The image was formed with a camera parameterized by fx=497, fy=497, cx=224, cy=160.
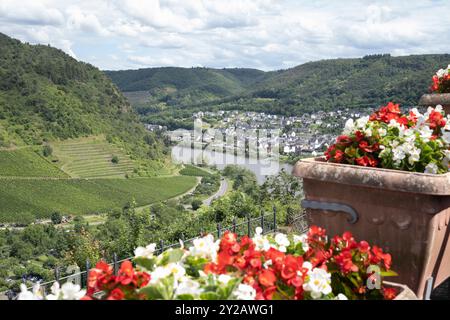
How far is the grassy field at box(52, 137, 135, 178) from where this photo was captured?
238ft

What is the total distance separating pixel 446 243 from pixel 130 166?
3088 inches

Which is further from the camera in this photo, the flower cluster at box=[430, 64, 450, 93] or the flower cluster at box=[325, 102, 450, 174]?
the flower cluster at box=[430, 64, 450, 93]

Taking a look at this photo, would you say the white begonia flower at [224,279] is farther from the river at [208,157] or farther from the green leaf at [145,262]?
the river at [208,157]

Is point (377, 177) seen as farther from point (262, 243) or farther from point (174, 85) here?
point (174, 85)

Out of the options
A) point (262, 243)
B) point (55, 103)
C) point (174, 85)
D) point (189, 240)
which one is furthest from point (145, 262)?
point (174, 85)

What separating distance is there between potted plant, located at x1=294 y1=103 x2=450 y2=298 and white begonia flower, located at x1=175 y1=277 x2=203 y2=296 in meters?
0.81

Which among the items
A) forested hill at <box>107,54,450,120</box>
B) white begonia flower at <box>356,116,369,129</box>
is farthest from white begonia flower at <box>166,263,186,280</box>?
forested hill at <box>107,54,450,120</box>

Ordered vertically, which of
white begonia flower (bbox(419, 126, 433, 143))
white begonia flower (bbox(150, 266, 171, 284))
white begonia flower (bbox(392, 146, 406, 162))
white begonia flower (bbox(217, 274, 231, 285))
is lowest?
white begonia flower (bbox(217, 274, 231, 285))

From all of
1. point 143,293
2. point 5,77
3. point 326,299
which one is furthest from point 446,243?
point 5,77

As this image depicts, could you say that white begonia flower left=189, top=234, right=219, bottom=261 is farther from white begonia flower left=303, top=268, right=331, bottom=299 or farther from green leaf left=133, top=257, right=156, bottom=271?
white begonia flower left=303, top=268, right=331, bottom=299

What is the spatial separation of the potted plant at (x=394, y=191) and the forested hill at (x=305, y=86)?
1977 inches

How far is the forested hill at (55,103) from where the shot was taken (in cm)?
7781

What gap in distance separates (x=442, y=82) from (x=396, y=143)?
1441mm
